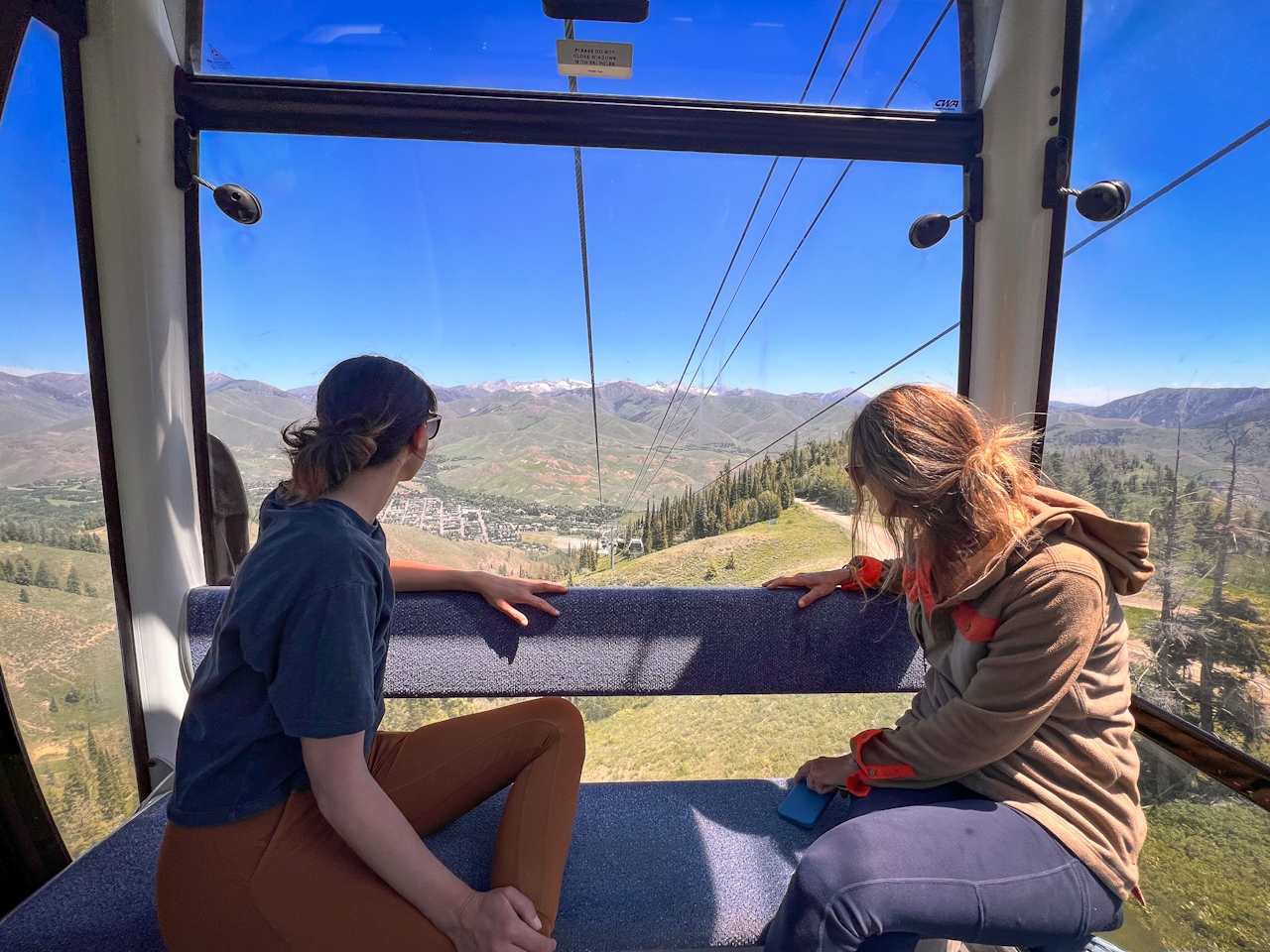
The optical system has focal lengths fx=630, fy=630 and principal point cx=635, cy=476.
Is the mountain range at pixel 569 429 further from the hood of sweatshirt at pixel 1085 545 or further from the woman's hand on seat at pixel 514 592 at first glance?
the hood of sweatshirt at pixel 1085 545

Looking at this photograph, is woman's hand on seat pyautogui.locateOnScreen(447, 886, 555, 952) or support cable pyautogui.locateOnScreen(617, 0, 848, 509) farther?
support cable pyautogui.locateOnScreen(617, 0, 848, 509)

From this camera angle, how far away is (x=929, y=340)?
85.4 inches

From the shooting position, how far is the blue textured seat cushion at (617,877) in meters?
1.17

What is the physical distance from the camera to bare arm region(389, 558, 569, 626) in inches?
67.2

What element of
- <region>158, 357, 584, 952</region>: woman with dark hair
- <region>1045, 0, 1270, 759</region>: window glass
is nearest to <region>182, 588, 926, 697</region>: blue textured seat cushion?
<region>158, 357, 584, 952</region>: woman with dark hair

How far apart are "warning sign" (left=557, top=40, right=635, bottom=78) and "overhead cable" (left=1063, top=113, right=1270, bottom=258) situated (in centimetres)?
140

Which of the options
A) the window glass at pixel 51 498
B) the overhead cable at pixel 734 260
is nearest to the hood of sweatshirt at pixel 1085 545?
the overhead cable at pixel 734 260

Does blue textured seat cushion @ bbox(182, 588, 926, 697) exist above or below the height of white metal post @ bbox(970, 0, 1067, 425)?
below

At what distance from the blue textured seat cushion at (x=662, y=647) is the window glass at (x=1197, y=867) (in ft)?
2.42

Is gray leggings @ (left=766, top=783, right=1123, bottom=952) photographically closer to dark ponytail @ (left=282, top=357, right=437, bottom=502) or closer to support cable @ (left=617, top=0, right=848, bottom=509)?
dark ponytail @ (left=282, top=357, right=437, bottom=502)

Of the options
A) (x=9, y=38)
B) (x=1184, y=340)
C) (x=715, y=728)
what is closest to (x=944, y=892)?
(x=715, y=728)

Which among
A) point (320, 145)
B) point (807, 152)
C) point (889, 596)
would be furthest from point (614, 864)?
point (320, 145)

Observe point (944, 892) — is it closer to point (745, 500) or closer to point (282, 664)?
point (282, 664)

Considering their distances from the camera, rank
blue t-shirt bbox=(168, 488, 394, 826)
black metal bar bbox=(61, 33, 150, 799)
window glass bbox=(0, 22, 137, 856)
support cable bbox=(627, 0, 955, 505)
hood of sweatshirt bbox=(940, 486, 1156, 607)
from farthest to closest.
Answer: support cable bbox=(627, 0, 955, 505)
black metal bar bbox=(61, 33, 150, 799)
window glass bbox=(0, 22, 137, 856)
hood of sweatshirt bbox=(940, 486, 1156, 607)
blue t-shirt bbox=(168, 488, 394, 826)
